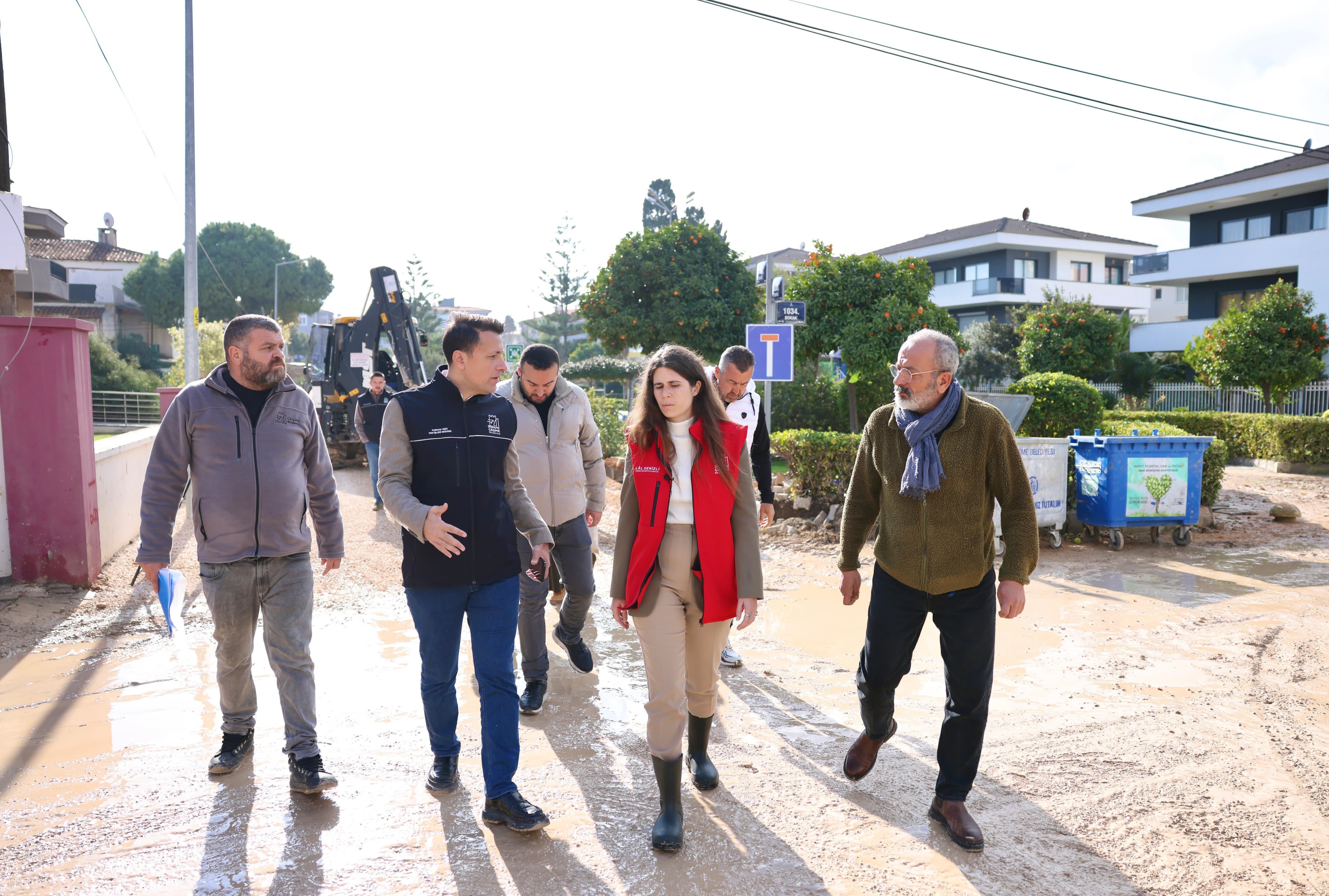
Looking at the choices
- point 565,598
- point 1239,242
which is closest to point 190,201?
point 565,598

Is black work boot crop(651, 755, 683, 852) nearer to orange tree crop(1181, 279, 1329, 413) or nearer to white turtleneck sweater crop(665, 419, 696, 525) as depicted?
white turtleneck sweater crop(665, 419, 696, 525)

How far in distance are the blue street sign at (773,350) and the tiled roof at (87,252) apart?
56.3m

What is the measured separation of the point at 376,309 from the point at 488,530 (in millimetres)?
12856

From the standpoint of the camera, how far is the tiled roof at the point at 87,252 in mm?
53219

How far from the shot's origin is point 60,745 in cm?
413

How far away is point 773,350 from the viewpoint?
9.38 metres

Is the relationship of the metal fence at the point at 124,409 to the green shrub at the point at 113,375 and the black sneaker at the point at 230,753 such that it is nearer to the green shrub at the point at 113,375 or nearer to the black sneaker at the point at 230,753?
the green shrub at the point at 113,375

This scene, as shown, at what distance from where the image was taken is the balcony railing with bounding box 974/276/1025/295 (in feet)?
139

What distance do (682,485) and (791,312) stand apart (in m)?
6.76

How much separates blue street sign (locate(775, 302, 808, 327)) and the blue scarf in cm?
638

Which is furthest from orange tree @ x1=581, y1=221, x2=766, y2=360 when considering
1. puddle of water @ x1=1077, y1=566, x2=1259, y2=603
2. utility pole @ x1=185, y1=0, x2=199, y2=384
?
puddle of water @ x1=1077, y1=566, x2=1259, y2=603

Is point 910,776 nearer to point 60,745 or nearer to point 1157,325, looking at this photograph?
point 60,745

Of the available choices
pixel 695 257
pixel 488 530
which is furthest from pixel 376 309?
pixel 488 530

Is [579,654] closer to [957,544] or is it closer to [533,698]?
[533,698]
